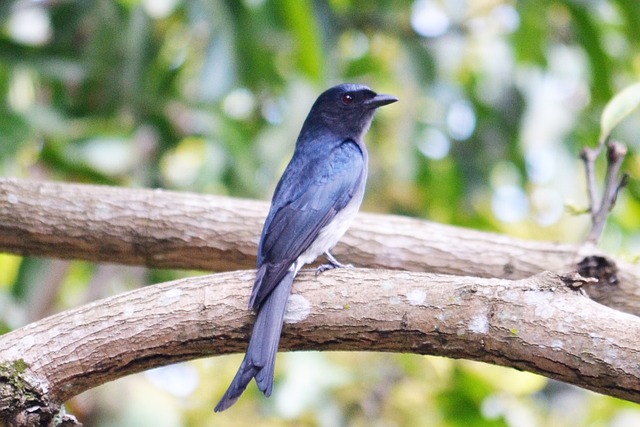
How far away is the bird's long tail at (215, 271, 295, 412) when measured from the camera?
3.02 meters

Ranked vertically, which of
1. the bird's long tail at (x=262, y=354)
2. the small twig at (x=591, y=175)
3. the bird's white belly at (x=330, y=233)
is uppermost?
the small twig at (x=591, y=175)

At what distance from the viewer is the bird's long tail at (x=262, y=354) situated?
9.91 ft

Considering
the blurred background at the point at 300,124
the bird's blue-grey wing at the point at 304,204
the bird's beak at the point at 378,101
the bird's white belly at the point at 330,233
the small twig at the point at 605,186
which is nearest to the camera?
the bird's blue-grey wing at the point at 304,204

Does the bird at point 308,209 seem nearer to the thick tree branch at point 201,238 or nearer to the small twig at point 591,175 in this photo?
the thick tree branch at point 201,238

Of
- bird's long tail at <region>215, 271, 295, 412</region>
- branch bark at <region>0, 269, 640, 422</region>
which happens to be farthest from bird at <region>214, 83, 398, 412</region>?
branch bark at <region>0, 269, 640, 422</region>

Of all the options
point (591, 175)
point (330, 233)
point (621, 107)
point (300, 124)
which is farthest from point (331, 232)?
point (300, 124)

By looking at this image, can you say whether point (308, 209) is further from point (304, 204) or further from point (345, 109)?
point (345, 109)

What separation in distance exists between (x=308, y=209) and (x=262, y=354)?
3.40 ft

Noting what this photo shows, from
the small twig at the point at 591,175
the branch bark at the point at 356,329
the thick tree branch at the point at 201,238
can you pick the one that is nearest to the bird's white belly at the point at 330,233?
the thick tree branch at the point at 201,238

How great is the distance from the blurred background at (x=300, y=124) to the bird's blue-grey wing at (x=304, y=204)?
4.28 ft

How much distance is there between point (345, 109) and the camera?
477cm

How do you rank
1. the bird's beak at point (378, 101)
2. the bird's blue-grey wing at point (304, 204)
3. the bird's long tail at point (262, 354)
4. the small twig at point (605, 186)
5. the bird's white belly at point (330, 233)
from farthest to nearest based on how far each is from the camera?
the bird's beak at point (378, 101) < the small twig at point (605, 186) < the bird's white belly at point (330, 233) < the bird's blue-grey wing at point (304, 204) < the bird's long tail at point (262, 354)

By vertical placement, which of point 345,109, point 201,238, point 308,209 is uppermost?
point 345,109

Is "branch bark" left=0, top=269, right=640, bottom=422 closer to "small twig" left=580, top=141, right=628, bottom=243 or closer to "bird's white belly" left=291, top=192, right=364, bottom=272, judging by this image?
"bird's white belly" left=291, top=192, right=364, bottom=272
